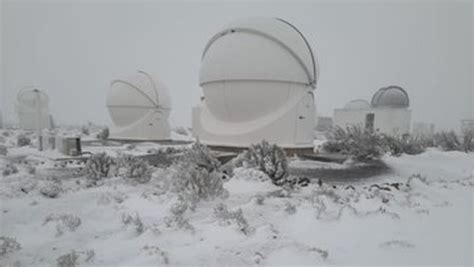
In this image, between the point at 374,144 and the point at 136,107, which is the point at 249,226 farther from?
the point at 136,107

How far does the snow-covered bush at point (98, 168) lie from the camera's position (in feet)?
28.9

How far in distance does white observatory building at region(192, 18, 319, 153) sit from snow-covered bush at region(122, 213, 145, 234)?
897 centimetres

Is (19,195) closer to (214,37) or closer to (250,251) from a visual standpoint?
(250,251)

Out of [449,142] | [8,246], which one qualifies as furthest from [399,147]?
[8,246]

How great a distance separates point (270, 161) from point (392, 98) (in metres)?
25.8

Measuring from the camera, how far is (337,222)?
5.14 meters

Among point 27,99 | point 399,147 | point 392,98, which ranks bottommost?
point 399,147

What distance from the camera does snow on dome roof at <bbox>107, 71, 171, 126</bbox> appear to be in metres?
25.4

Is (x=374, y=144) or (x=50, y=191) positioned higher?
(x=374, y=144)

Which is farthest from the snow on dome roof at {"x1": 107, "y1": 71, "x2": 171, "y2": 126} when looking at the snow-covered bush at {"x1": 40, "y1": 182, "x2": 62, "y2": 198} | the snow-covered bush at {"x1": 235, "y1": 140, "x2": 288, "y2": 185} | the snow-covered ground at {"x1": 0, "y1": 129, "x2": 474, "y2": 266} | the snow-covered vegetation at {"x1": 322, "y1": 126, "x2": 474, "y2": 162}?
the snow-covered bush at {"x1": 40, "y1": 182, "x2": 62, "y2": 198}

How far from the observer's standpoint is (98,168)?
898 cm

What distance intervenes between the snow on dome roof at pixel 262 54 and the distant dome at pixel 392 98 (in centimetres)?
1830

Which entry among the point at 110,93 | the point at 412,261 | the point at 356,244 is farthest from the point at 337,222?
the point at 110,93

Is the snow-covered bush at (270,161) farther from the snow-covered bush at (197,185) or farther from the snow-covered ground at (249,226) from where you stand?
the snow-covered bush at (197,185)
